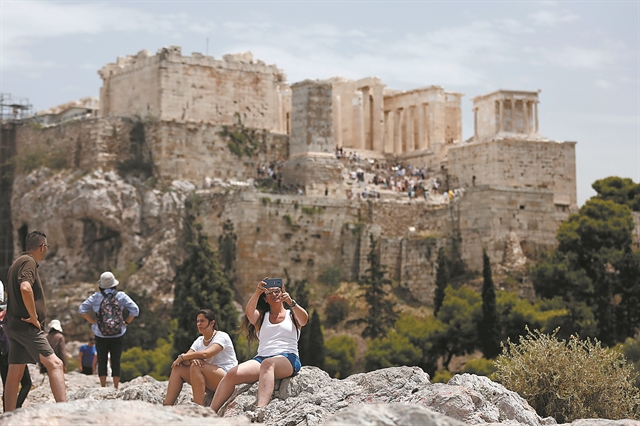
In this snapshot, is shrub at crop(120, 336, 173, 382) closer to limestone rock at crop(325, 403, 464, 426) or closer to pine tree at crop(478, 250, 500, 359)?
pine tree at crop(478, 250, 500, 359)

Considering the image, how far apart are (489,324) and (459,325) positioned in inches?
41.1

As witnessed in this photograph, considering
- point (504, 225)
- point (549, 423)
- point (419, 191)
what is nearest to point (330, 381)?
point (549, 423)

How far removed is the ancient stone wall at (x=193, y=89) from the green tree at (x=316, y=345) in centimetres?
1099

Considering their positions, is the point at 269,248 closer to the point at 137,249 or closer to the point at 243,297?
the point at 243,297

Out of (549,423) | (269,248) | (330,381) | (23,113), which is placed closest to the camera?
(549,423)

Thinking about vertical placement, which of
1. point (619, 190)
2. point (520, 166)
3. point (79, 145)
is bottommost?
point (619, 190)

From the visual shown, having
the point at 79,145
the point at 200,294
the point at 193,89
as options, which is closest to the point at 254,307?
the point at 200,294

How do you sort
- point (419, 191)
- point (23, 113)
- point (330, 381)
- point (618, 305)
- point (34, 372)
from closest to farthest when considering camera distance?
point (330, 381), point (34, 372), point (618, 305), point (419, 191), point (23, 113)

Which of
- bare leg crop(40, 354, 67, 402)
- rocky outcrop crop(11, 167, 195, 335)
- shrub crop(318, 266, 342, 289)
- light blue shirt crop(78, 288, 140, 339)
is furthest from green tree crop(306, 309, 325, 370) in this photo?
bare leg crop(40, 354, 67, 402)

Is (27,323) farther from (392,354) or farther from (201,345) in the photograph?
(392,354)

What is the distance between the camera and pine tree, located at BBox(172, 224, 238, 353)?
34.1m

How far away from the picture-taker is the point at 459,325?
34562mm

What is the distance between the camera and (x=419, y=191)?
4322 cm

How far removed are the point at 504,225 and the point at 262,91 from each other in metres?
10.5
